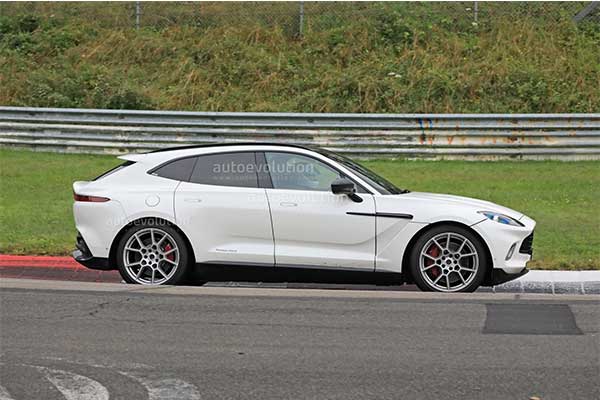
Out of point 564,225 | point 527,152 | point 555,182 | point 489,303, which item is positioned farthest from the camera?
point 527,152

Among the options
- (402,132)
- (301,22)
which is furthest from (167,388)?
(301,22)

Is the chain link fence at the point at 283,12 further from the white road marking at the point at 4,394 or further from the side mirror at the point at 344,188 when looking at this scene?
the white road marking at the point at 4,394

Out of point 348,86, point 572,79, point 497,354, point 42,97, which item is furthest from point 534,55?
point 497,354

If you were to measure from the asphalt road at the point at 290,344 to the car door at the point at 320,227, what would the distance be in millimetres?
412

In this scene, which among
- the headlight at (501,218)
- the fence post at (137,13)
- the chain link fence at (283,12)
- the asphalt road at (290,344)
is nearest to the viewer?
the asphalt road at (290,344)

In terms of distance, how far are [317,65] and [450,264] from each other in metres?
13.6

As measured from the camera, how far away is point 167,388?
18.6 ft

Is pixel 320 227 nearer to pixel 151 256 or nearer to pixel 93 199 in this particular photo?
pixel 151 256

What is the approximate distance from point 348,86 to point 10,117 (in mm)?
6457

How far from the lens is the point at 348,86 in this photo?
20.5 meters

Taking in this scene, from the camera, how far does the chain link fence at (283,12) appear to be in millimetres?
23672

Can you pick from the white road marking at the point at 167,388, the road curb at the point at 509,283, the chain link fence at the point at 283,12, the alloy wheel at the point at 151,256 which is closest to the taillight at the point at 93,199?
the alloy wheel at the point at 151,256

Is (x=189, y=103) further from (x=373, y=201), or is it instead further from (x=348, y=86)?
(x=373, y=201)

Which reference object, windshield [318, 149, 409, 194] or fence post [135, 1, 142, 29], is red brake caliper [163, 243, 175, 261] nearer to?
windshield [318, 149, 409, 194]
